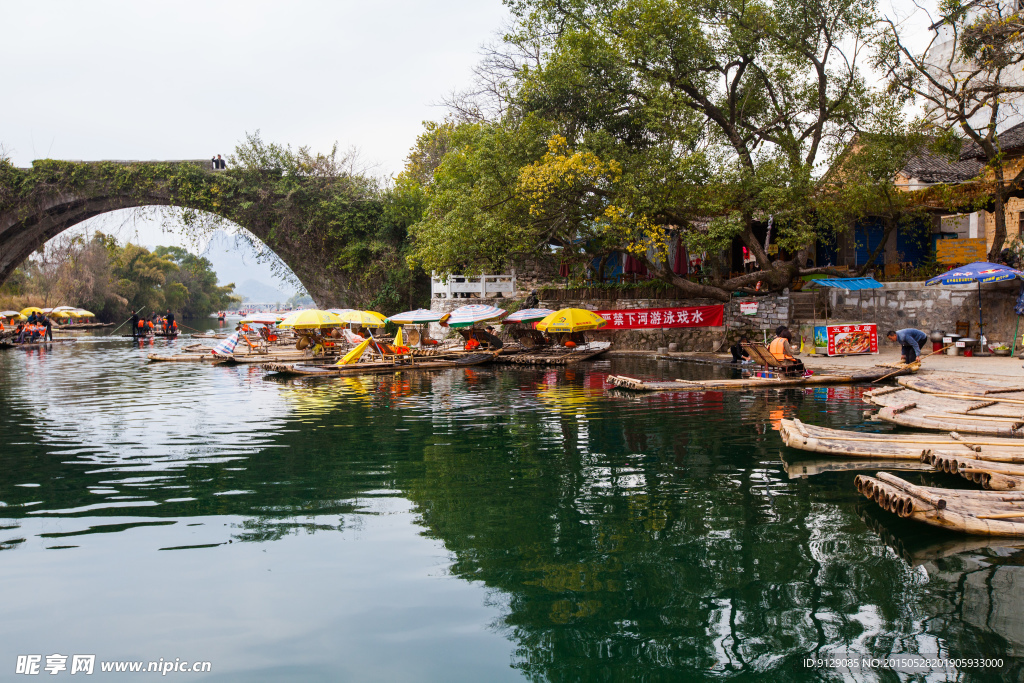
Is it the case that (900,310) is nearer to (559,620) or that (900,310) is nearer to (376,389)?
(376,389)

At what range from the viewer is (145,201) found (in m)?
33.6

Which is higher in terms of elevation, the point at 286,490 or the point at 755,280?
the point at 755,280

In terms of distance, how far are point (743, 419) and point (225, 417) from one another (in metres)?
8.98

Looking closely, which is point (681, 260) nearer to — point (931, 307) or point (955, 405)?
point (931, 307)

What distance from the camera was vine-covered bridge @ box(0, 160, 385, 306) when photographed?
31.8 meters

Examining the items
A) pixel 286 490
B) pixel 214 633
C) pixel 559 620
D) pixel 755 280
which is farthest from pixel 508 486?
pixel 755 280

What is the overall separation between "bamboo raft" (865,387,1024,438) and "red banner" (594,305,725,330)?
11.4 m

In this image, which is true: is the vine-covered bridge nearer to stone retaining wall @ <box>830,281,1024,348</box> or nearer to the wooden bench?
stone retaining wall @ <box>830,281,1024,348</box>

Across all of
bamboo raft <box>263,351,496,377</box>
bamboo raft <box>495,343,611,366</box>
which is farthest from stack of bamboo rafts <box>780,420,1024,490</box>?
bamboo raft <box>263,351,496,377</box>

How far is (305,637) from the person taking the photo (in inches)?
177

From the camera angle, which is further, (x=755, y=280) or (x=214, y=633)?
(x=755, y=280)

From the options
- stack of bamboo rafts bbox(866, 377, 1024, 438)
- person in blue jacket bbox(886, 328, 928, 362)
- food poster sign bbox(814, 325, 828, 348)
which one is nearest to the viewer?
stack of bamboo rafts bbox(866, 377, 1024, 438)

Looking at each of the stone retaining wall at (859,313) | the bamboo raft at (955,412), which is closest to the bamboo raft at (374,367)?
the stone retaining wall at (859,313)

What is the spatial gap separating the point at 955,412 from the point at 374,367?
14.6 m
